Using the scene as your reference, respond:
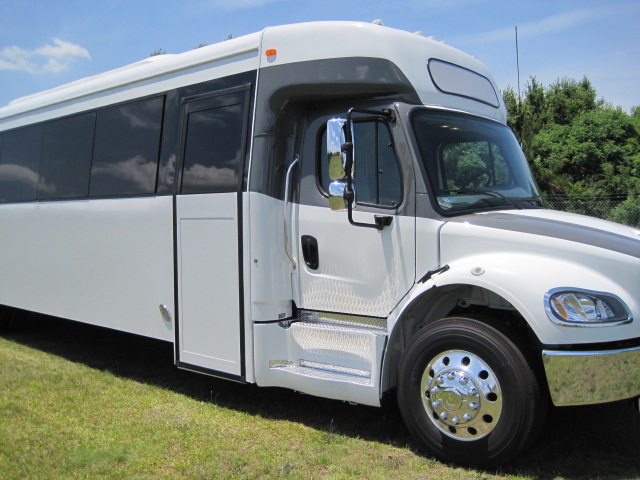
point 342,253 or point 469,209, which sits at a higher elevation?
point 469,209

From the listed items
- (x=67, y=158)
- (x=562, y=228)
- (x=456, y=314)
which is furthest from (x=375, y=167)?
(x=67, y=158)

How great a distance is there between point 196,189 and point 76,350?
13.1 ft

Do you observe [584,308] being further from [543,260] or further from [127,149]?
[127,149]

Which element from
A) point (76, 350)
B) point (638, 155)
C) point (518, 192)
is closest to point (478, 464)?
point (518, 192)

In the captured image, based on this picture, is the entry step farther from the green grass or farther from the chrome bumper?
the chrome bumper

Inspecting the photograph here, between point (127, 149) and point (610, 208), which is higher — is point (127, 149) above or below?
above

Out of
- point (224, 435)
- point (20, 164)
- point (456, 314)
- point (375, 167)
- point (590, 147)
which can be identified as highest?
point (590, 147)

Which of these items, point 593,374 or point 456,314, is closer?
point 593,374

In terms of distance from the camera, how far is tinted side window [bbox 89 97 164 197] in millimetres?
6410

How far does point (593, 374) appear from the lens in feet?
13.0

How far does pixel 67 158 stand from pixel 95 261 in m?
1.45

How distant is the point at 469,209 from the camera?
15.6ft

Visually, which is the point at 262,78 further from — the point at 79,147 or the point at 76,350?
the point at 76,350

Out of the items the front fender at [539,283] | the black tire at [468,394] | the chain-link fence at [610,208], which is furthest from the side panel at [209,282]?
the chain-link fence at [610,208]
